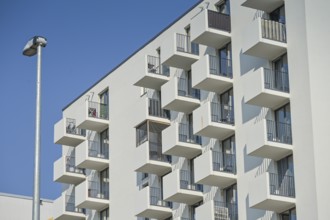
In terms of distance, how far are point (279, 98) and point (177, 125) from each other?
8105 millimetres

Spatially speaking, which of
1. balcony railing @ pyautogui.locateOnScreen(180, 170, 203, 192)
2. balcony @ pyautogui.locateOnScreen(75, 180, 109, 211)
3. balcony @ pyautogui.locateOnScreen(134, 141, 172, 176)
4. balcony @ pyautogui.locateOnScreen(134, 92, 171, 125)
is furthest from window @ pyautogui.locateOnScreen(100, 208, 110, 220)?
balcony railing @ pyautogui.locateOnScreen(180, 170, 203, 192)

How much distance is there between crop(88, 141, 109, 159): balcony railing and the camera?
67750 mm

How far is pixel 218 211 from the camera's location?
177ft

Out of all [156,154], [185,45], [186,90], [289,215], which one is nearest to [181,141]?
[186,90]

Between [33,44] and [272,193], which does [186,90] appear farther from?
[33,44]

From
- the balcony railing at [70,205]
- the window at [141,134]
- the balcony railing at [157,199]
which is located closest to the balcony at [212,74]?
the window at [141,134]

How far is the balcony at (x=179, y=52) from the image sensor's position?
58000mm

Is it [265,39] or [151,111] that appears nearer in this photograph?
[265,39]

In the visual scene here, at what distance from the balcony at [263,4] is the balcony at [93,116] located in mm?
17465

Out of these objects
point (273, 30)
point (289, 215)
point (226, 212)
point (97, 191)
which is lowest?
point (289, 215)

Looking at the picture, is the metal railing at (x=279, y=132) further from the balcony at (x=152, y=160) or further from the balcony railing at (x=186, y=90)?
the balcony at (x=152, y=160)

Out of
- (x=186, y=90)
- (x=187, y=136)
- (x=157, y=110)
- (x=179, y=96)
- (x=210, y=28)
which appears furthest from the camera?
(x=157, y=110)

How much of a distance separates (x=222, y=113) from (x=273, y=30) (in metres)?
5.99

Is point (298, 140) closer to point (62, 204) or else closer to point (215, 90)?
point (215, 90)
